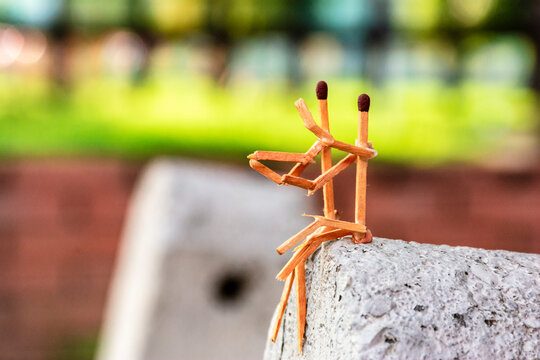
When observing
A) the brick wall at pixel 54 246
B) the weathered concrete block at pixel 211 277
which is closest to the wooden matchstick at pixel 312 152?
the weathered concrete block at pixel 211 277

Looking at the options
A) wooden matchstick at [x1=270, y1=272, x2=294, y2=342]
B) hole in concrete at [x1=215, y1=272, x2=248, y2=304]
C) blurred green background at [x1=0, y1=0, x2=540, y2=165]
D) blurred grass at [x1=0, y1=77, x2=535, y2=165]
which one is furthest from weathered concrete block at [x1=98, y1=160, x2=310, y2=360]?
blurred green background at [x1=0, y1=0, x2=540, y2=165]

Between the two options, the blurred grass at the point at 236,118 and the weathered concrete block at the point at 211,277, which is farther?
the blurred grass at the point at 236,118

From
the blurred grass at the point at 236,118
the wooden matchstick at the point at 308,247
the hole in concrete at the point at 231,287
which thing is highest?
the wooden matchstick at the point at 308,247

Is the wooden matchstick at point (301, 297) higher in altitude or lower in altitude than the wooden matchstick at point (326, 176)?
lower

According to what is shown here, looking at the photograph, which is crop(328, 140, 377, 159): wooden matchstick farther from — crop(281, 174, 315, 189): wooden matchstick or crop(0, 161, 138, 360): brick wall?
crop(0, 161, 138, 360): brick wall

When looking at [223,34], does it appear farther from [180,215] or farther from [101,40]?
[180,215]

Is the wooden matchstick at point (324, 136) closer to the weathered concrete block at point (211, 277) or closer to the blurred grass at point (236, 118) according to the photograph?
the weathered concrete block at point (211, 277)
